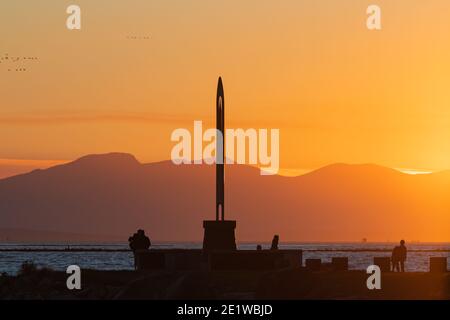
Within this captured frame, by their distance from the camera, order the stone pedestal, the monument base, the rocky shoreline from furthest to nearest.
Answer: the monument base < the stone pedestal < the rocky shoreline

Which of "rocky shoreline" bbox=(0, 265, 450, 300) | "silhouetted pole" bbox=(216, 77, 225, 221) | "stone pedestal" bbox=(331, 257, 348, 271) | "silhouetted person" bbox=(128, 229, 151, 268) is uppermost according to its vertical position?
"silhouetted pole" bbox=(216, 77, 225, 221)

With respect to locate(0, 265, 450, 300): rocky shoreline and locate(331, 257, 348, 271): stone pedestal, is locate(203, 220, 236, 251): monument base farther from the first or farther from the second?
locate(331, 257, 348, 271): stone pedestal

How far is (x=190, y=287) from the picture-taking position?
2099 inches

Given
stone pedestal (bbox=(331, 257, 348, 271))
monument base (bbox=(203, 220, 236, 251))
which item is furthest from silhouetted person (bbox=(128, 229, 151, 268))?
stone pedestal (bbox=(331, 257, 348, 271))

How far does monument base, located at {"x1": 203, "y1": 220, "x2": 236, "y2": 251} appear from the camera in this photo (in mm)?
63656

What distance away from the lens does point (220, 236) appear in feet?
210

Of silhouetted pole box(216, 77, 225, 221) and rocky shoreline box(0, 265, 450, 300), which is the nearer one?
rocky shoreline box(0, 265, 450, 300)

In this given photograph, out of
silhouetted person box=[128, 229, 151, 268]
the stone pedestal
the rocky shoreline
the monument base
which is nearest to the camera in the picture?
the rocky shoreline

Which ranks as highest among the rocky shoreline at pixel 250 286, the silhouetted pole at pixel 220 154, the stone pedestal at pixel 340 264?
the silhouetted pole at pixel 220 154

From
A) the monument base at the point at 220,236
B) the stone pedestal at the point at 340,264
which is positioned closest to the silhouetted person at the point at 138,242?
the monument base at the point at 220,236

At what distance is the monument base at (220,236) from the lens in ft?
209

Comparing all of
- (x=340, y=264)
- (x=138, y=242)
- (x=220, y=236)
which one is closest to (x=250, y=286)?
(x=340, y=264)

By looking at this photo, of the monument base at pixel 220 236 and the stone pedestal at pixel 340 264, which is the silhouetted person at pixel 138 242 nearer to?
the monument base at pixel 220 236
